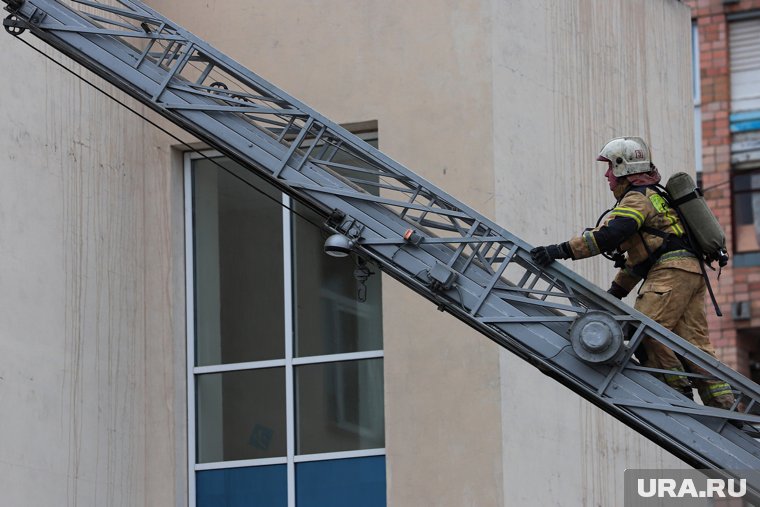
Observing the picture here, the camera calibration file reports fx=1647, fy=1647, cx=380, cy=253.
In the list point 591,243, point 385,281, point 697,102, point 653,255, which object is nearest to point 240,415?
point 385,281

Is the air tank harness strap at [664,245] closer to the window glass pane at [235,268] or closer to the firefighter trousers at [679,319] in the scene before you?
the firefighter trousers at [679,319]

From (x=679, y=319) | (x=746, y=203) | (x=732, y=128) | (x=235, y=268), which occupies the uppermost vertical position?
(x=732, y=128)

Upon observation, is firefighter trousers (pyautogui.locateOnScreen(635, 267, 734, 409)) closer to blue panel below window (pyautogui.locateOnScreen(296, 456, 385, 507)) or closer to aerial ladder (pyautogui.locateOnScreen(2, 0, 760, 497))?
aerial ladder (pyautogui.locateOnScreen(2, 0, 760, 497))

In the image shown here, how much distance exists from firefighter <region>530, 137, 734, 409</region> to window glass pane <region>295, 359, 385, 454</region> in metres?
6.20

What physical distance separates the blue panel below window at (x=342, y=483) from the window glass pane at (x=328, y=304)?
132 cm

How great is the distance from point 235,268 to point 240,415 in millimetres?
1804

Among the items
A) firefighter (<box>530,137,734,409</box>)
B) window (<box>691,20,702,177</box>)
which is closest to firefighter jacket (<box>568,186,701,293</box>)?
firefighter (<box>530,137,734,409</box>)

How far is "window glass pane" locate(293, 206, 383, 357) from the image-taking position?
754 inches

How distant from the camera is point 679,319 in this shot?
507 inches

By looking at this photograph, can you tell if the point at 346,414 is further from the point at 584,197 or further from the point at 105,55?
the point at 105,55

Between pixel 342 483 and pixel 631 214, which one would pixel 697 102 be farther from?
pixel 631 214

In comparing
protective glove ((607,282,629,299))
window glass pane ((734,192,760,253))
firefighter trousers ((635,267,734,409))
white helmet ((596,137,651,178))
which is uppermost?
window glass pane ((734,192,760,253))

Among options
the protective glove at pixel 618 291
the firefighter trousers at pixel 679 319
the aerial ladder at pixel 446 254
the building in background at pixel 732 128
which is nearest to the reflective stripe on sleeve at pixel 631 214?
the firefighter trousers at pixel 679 319

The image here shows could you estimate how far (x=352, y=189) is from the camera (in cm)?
1298
